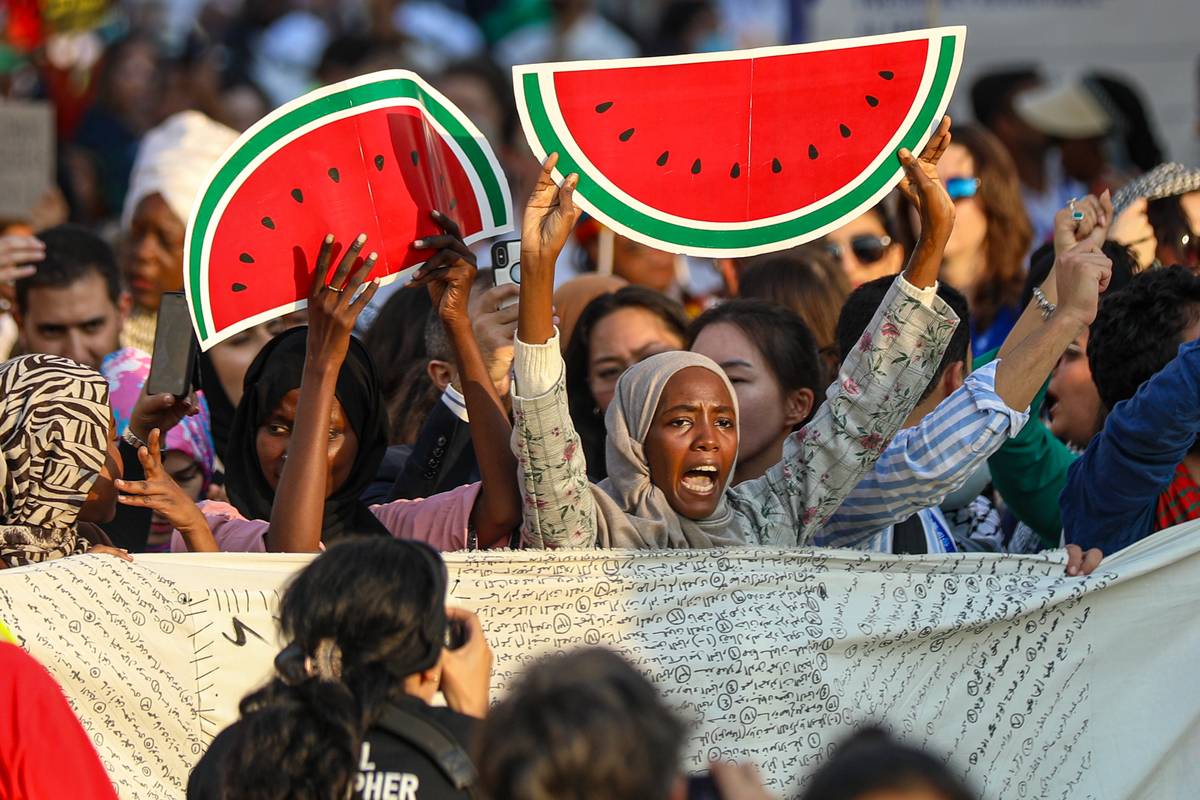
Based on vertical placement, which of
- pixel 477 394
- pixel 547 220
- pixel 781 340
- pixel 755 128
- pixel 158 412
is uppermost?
pixel 755 128

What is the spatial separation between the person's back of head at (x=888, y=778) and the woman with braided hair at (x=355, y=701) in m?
0.92

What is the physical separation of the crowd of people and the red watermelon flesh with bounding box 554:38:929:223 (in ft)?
0.71

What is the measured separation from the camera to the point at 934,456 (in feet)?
15.2

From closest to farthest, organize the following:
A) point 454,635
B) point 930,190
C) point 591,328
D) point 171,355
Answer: point 454,635 < point 930,190 < point 171,355 < point 591,328

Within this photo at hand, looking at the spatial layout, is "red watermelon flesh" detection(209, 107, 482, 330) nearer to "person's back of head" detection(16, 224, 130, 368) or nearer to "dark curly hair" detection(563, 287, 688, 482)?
"dark curly hair" detection(563, 287, 688, 482)

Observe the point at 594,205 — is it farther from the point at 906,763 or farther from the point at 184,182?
the point at 184,182

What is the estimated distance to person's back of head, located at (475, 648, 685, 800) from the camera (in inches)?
98.7

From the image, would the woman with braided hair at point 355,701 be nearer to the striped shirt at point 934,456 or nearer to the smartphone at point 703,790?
the smartphone at point 703,790

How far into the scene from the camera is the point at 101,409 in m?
4.48

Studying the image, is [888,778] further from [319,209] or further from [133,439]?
[133,439]

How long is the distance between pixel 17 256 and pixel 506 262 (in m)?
2.39

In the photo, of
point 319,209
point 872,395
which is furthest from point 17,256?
point 872,395

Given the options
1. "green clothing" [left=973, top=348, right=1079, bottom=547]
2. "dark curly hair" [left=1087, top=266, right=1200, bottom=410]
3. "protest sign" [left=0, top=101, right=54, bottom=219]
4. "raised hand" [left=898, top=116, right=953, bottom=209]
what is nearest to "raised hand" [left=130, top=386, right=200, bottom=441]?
"raised hand" [left=898, top=116, right=953, bottom=209]

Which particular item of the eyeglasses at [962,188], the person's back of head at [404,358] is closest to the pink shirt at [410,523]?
the person's back of head at [404,358]
